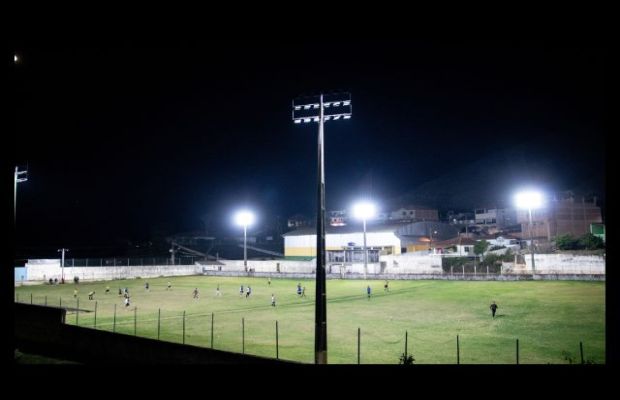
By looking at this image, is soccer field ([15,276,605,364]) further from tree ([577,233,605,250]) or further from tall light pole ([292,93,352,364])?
tree ([577,233,605,250])

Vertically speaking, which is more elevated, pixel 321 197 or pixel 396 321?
pixel 321 197

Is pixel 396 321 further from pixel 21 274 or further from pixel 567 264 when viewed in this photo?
pixel 21 274

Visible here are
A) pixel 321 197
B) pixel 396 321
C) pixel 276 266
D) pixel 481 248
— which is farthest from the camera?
pixel 276 266

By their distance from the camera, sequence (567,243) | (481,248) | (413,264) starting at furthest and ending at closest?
1. (481,248)
2. (413,264)
3. (567,243)

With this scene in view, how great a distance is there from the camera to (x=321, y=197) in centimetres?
1243

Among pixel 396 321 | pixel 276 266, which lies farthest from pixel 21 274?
pixel 396 321

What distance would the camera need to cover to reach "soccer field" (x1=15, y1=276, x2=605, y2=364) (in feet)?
64.0

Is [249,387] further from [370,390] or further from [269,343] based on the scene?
[269,343]

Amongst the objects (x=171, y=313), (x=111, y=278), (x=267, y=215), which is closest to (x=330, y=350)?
(x=171, y=313)

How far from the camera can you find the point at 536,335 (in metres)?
22.5

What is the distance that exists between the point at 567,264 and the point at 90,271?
6495cm

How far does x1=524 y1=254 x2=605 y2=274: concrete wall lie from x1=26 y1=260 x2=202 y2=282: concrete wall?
5670 centimetres

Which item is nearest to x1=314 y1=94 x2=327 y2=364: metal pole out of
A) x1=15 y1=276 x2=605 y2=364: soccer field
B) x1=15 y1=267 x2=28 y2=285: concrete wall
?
x1=15 y1=276 x2=605 y2=364: soccer field

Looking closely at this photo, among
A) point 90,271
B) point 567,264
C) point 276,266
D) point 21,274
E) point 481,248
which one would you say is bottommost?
point 276,266
